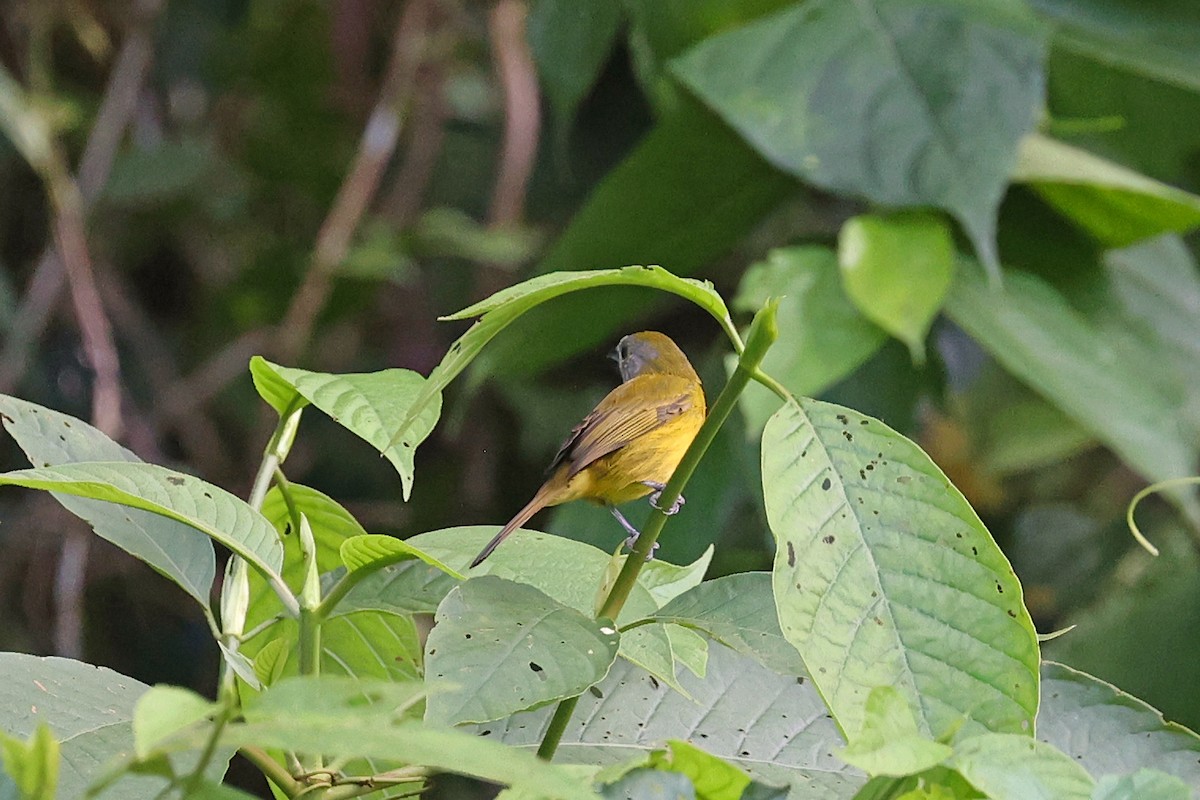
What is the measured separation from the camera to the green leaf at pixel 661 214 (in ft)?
5.80

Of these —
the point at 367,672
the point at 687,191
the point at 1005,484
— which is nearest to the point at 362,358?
the point at 687,191

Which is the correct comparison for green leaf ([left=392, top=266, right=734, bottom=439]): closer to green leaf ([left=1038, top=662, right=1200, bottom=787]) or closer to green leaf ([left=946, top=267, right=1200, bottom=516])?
green leaf ([left=1038, top=662, right=1200, bottom=787])

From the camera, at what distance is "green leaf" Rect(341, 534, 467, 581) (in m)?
0.52

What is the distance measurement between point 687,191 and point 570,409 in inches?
30.7

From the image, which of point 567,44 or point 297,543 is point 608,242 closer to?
point 567,44

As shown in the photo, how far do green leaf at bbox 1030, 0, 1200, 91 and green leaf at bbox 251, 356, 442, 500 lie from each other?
4.90 feet

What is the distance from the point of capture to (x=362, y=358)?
2799mm

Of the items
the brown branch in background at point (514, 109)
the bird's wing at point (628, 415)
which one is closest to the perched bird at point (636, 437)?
the bird's wing at point (628, 415)

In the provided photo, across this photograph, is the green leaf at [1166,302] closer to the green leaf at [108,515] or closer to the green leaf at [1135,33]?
the green leaf at [1135,33]

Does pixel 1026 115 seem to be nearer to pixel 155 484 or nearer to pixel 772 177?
pixel 772 177

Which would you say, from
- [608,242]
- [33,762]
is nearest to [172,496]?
[33,762]

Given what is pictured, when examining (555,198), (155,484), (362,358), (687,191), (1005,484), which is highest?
(155,484)

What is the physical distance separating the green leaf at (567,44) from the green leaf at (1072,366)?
0.63 m

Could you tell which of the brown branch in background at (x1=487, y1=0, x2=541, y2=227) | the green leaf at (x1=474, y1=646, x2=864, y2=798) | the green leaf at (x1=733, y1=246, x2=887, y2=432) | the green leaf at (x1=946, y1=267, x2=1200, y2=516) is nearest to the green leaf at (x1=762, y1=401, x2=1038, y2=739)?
the green leaf at (x1=474, y1=646, x2=864, y2=798)
